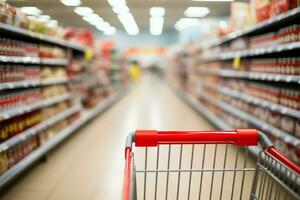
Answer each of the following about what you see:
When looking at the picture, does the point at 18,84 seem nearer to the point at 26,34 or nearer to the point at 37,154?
the point at 26,34

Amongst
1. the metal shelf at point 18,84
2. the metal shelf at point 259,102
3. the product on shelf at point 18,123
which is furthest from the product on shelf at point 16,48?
the metal shelf at point 259,102

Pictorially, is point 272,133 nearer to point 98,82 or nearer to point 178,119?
point 178,119

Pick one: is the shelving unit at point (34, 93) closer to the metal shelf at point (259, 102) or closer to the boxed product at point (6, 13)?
the boxed product at point (6, 13)

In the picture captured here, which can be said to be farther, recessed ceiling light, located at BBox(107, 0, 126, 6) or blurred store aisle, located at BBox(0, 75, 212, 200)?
blurred store aisle, located at BBox(0, 75, 212, 200)

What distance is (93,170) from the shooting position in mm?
3184

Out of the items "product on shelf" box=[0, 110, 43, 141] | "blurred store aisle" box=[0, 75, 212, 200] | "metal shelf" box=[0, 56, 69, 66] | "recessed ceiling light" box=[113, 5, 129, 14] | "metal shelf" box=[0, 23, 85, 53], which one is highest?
"recessed ceiling light" box=[113, 5, 129, 14]

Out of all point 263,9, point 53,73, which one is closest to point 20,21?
point 53,73

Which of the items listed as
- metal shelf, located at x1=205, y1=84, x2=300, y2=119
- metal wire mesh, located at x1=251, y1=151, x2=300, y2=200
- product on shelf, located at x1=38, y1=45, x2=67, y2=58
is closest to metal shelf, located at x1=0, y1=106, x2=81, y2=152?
product on shelf, located at x1=38, y1=45, x2=67, y2=58

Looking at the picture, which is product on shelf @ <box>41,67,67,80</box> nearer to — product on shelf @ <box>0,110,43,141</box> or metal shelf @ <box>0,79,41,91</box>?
metal shelf @ <box>0,79,41,91</box>

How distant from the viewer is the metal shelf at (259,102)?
2.69 meters

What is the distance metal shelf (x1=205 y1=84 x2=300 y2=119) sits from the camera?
2.69 meters

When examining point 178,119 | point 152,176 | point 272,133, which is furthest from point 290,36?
point 178,119

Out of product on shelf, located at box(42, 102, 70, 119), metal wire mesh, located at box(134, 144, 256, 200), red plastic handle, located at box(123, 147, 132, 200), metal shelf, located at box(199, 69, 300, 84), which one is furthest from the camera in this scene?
product on shelf, located at box(42, 102, 70, 119)

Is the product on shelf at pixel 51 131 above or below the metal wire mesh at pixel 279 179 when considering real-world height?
below
